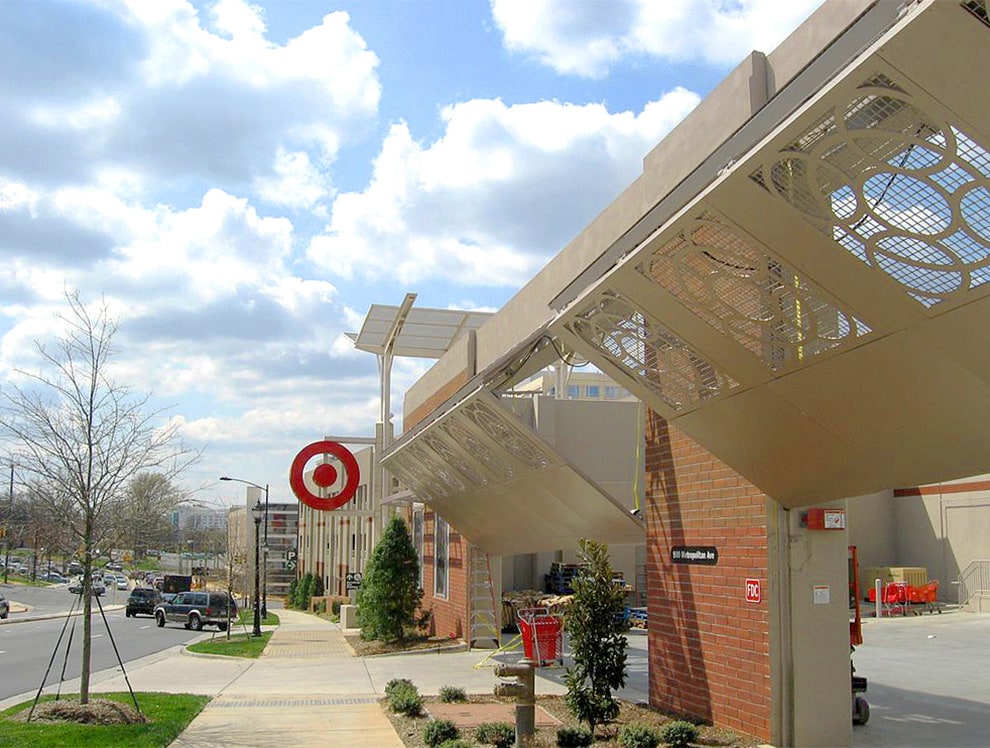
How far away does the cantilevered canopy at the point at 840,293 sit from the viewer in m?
5.28

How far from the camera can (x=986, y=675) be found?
51.1 ft

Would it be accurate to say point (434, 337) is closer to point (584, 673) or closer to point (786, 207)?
point (584, 673)

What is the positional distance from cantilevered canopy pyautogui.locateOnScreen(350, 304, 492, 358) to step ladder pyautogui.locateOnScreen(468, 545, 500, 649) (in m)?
10.0

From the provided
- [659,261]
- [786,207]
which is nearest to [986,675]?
[659,261]

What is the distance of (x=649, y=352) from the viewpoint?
32.9 feet

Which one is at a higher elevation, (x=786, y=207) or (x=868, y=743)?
(x=786, y=207)

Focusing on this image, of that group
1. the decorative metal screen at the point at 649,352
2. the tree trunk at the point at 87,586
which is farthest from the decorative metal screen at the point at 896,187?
the tree trunk at the point at 87,586

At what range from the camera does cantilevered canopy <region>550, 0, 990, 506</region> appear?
528cm

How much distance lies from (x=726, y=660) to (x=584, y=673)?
61.4 inches

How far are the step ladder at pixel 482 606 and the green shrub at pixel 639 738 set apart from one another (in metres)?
13.2

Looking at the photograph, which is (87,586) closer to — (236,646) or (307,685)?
(307,685)

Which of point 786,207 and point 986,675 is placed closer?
point 786,207

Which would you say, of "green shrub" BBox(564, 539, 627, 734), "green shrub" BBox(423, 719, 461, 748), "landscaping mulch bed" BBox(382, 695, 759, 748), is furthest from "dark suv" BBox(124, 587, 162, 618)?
"green shrub" BBox(564, 539, 627, 734)

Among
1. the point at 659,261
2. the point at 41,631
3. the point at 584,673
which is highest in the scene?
the point at 659,261
